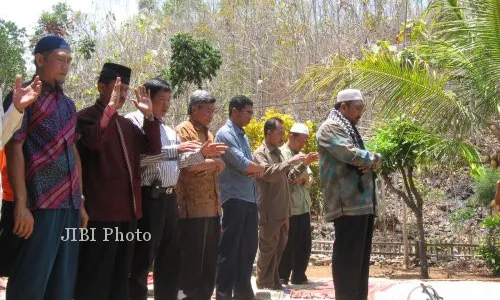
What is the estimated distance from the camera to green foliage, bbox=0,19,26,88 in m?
24.1

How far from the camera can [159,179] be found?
5184 millimetres

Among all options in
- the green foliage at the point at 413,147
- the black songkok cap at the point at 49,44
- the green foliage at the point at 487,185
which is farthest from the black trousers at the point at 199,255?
the green foliage at the point at 487,185

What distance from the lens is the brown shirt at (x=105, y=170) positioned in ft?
14.7

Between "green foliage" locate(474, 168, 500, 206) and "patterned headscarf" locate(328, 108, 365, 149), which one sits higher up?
"patterned headscarf" locate(328, 108, 365, 149)

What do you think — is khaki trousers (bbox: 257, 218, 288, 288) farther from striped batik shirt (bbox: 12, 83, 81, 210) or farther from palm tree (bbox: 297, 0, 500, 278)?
striped batik shirt (bbox: 12, 83, 81, 210)

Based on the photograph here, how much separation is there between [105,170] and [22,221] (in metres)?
0.89

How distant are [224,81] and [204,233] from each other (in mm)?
18960

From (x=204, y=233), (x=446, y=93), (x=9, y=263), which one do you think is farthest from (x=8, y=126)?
(x=446, y=93)

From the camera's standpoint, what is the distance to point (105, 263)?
4.50 meters

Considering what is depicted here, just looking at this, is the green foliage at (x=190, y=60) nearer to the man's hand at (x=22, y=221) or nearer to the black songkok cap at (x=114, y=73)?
the black songkok cap at (x=114, y=73)

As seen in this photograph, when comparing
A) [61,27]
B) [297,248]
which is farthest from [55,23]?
[297,248]

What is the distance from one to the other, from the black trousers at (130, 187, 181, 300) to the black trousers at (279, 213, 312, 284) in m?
3.32

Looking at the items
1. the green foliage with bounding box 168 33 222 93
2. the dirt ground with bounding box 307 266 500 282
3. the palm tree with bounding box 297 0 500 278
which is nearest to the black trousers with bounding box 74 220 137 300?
the palm tree with bounding box 297 0 500 278

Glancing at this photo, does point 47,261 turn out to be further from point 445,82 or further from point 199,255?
point 445,82
